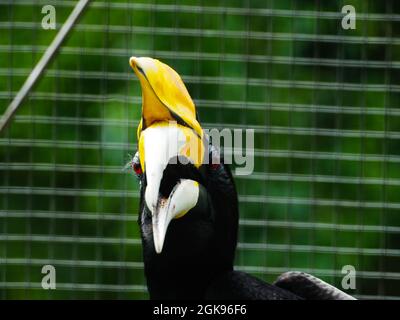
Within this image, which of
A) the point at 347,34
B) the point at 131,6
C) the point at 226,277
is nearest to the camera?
the point at 226,277

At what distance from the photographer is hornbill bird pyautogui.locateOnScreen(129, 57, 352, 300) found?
152 centimetres

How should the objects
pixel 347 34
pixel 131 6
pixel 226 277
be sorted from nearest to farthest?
pixel 226 277, pixel 131 6, pixel 347 34

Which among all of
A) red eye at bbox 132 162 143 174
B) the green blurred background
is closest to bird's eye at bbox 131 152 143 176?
red eye at bbox 132 162 143 174

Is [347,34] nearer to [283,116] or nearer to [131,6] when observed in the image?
[283,116]

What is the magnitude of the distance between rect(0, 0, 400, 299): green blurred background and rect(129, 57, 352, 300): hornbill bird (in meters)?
0.45

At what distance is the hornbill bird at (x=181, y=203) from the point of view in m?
1.52

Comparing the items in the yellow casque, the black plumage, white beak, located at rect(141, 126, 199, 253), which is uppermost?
the yellow casque

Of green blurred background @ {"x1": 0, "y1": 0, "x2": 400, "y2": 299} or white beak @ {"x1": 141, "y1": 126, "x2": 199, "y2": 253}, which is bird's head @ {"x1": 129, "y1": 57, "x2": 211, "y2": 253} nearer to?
white beak @ {"x1": 141, "y1": 126, "x2": 199, "y2": 253}

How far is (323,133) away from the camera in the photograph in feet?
6.77

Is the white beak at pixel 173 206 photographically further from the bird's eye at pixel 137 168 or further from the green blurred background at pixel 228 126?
the green blurred background at pixel 228 126

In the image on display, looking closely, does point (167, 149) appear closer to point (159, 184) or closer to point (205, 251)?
point (159, 184)

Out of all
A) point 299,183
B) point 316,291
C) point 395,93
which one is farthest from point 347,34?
point 316,291

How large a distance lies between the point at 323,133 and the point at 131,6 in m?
0.41

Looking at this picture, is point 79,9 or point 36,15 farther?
point 36,15
